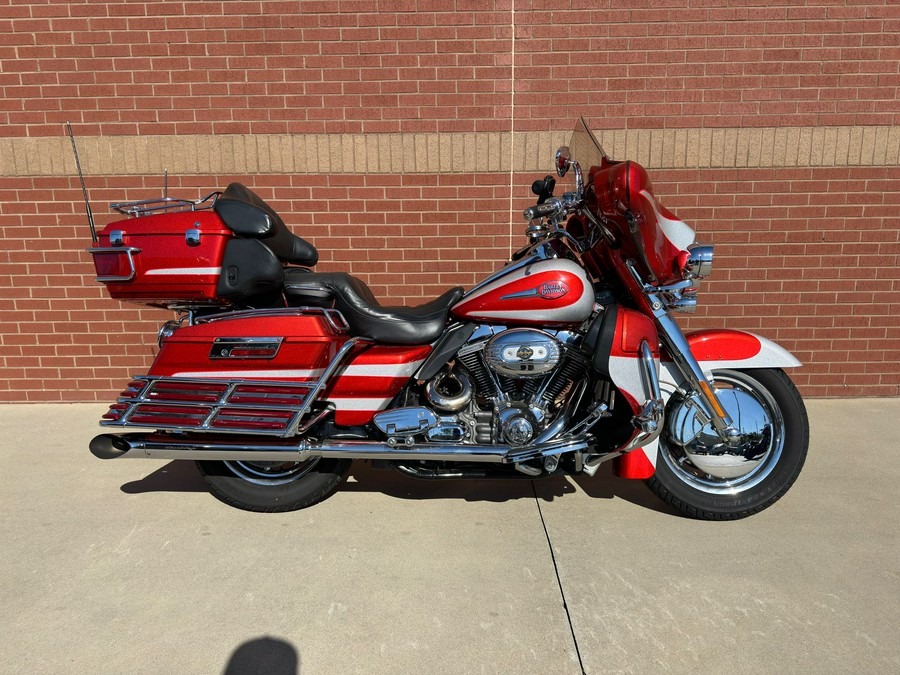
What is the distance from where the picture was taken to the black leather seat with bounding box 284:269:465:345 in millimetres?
2705

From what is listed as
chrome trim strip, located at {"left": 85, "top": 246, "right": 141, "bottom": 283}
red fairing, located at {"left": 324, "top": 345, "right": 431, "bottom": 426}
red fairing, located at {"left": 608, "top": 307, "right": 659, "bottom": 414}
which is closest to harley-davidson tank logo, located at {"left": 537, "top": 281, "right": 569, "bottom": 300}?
red fairing, located at {"left": 608, "top": 307, "right": 659, "bottom": 414}

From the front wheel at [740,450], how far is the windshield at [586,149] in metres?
1.14

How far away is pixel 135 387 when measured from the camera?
2.67 metres

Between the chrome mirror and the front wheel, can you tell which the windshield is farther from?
the front wheel

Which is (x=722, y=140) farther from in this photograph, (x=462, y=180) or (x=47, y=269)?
(x=47, y=269)

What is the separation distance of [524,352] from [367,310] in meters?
0.75

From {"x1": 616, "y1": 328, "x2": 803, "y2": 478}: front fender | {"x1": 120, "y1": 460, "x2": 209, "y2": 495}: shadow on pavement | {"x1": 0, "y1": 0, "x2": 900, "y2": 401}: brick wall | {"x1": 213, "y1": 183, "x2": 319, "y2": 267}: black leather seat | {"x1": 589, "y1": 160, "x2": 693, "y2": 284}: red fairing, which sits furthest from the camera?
{"x1": 0, "y1": 0, "x2": 900, "y2": 401}: brick wall

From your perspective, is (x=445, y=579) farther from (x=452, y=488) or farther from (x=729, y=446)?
(x=729, y=446)

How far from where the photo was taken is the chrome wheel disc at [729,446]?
2.79 metres

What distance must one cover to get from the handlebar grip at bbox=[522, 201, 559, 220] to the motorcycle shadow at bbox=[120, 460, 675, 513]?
57.2 inches

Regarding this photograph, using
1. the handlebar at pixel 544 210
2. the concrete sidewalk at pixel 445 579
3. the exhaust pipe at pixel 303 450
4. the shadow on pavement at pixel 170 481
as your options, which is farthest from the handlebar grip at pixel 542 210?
the shadow on pavement at pixel 170 481

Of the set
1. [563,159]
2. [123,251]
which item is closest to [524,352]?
[563,159]

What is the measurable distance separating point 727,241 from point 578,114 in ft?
4.77

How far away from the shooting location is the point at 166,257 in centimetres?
256
